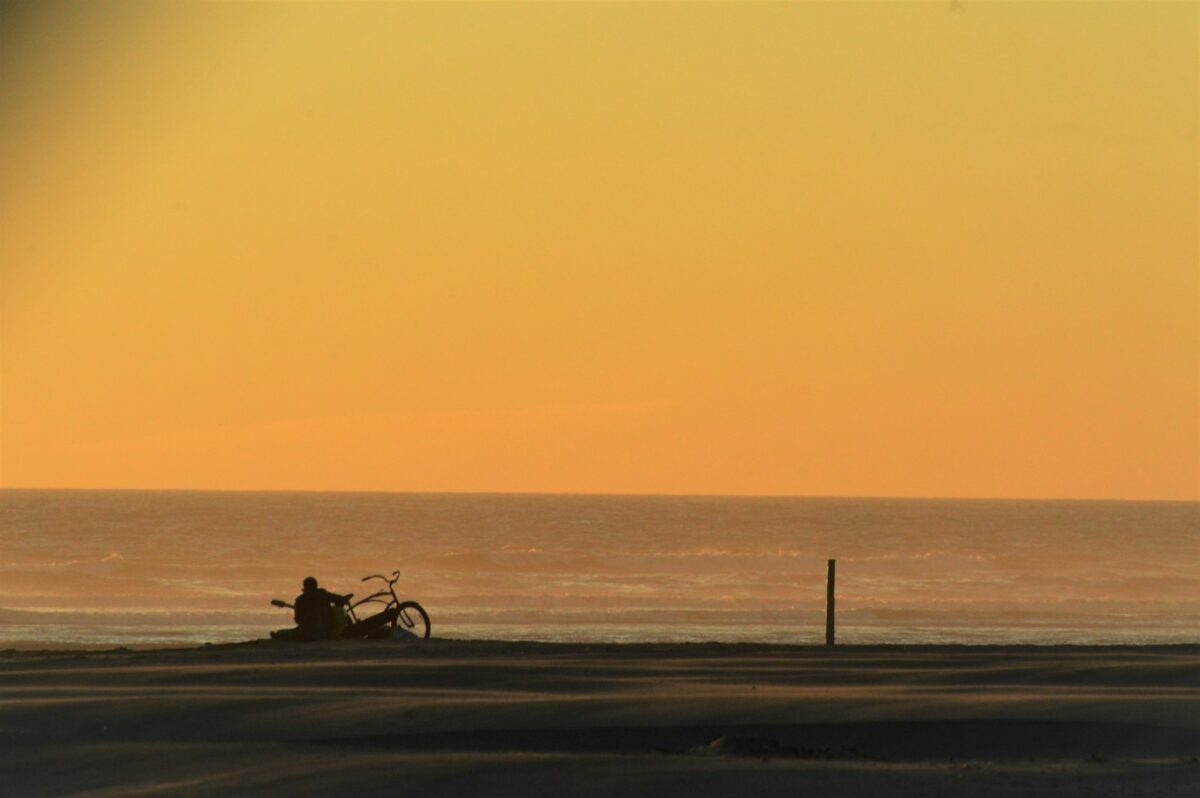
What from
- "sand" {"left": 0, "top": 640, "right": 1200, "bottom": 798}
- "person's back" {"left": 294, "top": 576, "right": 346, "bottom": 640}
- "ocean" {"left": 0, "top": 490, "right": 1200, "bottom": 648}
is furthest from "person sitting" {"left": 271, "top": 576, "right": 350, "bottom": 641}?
"ocean" {"left": 0, "top": 490, "right": 1200, "bottom": 648}

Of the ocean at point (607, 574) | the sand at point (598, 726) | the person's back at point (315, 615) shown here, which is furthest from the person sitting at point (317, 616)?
the ocean at point (607, 574)

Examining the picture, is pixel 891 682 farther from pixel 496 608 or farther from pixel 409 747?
pixel 496 608

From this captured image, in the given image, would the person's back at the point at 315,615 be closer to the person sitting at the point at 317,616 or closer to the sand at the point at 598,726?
the person sitting at the point at 317,616

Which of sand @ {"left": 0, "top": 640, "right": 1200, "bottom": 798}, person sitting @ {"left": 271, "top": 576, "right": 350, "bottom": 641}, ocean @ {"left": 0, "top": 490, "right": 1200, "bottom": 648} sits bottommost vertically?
sand @ {"left": 0, "top": 640, "right": 1200, "bottom": 798}

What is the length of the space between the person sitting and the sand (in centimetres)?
314

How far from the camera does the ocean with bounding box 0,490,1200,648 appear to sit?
45281 mm

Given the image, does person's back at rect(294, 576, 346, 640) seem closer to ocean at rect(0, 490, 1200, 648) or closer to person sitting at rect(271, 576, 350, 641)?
person sitting at rect(271, 576, 350, 641)

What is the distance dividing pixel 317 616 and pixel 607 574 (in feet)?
188

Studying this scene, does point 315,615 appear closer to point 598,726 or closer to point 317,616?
point 317,616

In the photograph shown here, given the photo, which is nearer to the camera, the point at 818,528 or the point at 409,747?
the point at 409,747

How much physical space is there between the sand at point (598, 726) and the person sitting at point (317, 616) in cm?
314

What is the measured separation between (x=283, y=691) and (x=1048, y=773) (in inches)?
281

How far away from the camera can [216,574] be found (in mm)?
73938

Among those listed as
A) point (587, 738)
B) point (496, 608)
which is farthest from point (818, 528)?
point (587, 738)
